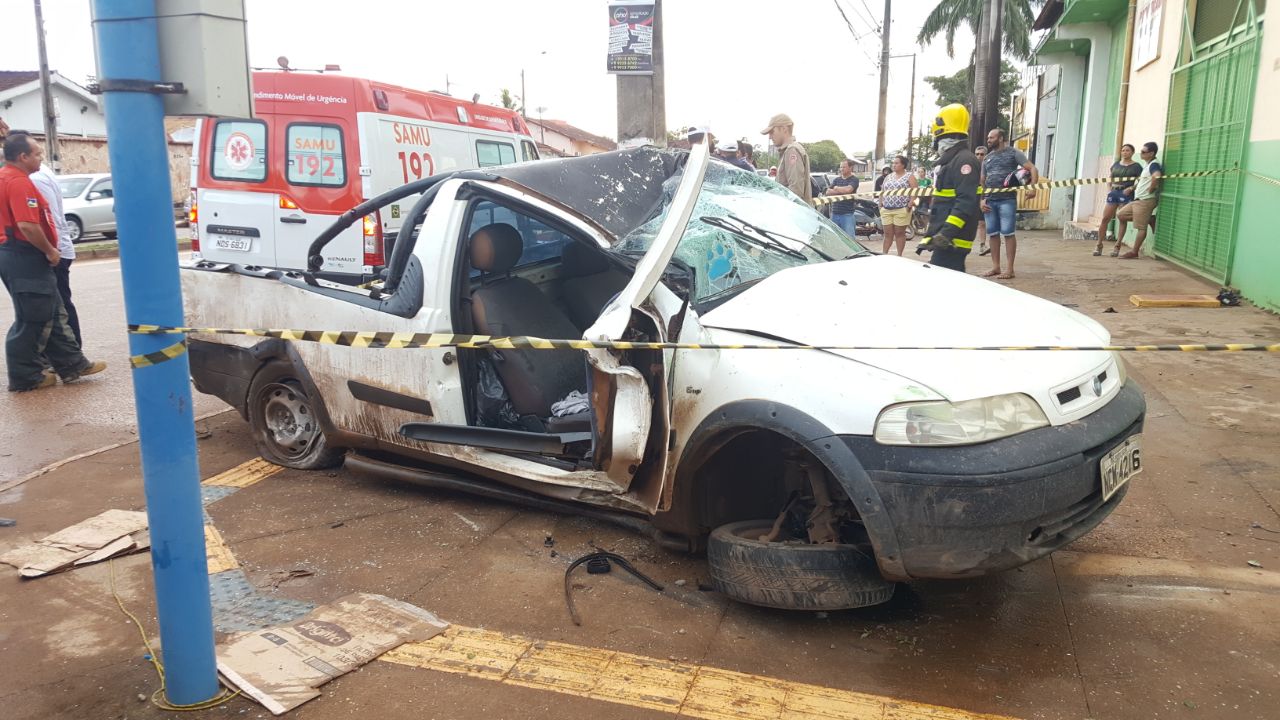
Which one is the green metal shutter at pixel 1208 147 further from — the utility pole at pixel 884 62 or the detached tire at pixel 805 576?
the utility pole at pixel 884 62

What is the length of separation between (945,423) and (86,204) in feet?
68.1

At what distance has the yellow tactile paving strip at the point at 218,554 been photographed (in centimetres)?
387

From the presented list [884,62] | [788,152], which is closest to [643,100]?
[788,152]

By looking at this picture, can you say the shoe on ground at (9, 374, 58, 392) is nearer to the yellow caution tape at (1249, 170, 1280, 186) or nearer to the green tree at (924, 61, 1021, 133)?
the yellow caution tape at (1249, 170, 1280, 186)

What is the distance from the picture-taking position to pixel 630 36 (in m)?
9.84

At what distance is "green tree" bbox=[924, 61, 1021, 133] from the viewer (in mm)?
46531

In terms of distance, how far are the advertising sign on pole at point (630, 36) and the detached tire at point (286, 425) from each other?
20.3 ft

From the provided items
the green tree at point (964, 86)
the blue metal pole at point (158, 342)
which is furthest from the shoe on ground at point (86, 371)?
the green tree at point (964, 86)

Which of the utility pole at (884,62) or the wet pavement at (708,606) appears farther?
the utility pole at (884,62)

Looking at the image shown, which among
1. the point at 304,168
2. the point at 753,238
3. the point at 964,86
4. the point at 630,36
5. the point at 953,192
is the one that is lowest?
the point at 753,238

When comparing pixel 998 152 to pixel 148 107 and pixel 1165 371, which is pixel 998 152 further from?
Answer: pixel 148 107

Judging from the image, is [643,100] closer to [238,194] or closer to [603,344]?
[238,194]

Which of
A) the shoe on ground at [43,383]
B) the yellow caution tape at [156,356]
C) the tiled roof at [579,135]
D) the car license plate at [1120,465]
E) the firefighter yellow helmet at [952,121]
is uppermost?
the tiled roof at [579,135]

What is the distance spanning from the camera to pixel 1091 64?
17594 mm
